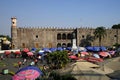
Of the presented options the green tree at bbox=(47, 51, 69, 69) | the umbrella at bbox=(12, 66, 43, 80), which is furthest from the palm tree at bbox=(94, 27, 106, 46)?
the umbrella at bbox=(12, 66, 43, 80)

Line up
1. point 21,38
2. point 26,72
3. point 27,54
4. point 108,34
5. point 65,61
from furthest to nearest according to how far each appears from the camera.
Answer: point 108,34
point 21,38
point 27,54
point 65,61
point 26,72

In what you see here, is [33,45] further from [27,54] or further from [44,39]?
[27,54]

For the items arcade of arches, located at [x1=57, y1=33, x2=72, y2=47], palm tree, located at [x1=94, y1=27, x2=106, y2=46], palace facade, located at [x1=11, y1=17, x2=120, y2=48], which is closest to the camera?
palace facade, located at [x1=11, y1=17, x2=120, y2=48]

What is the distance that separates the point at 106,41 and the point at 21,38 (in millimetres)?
22468

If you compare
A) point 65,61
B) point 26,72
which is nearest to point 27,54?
point 65,61

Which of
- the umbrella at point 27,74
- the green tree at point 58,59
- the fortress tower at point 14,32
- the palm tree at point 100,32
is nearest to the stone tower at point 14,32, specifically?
the fortress tower at point 14,32

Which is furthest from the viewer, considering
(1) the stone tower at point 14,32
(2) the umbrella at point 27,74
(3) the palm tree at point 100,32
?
(3) the palm tree at point 100,32

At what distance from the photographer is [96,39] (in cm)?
6662

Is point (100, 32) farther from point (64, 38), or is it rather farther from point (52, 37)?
point (52, 37)

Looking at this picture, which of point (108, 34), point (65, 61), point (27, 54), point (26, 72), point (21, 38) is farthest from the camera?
point (108, 34)

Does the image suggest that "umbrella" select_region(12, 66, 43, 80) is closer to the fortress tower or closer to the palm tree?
the fortress tower

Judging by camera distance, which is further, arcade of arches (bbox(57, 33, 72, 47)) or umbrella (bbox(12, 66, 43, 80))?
arcade of arches (bbox(57, 33, 72, 47))

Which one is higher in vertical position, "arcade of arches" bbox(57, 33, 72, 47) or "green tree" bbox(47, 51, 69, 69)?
"arcade of arches" bbox(57, 33, 72, 47)

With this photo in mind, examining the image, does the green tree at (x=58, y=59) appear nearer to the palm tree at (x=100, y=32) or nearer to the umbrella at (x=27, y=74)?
the umbrella at (x=27, y=74)
